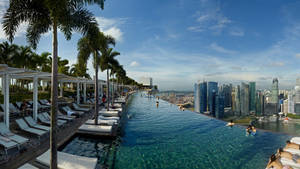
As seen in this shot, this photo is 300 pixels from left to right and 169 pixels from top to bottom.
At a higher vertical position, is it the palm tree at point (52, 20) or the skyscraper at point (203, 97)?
the palm tree at point (52, 20)

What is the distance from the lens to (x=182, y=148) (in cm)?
712

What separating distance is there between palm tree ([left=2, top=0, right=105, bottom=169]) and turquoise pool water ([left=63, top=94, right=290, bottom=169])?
2758mm

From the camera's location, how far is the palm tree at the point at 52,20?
3.92 metres

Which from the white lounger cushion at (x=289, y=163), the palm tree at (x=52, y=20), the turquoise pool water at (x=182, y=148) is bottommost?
the turquoise pool water at (x=182, y=148)

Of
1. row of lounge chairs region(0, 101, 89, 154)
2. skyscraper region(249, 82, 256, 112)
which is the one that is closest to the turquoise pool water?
row of lounge chairs region(0, 101, 89, 154)

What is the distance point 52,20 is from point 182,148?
723 centimetres

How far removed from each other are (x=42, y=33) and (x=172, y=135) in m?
8.16

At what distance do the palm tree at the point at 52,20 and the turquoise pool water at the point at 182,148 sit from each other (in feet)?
→ 9.05

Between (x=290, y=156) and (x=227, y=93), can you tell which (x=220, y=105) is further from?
(x=290, y=156)

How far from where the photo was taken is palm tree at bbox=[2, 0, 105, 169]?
12.9 ft

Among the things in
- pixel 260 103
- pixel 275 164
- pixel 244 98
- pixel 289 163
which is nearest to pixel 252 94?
pixel 244 98

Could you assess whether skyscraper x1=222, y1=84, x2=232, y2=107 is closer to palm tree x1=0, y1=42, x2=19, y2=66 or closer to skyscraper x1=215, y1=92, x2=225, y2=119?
skyscraper x1=215, y1=92, x2=225, y2=119

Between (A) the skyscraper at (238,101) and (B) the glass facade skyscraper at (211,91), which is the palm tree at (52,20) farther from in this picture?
(B) the glass facade skyscraper at (211,91)

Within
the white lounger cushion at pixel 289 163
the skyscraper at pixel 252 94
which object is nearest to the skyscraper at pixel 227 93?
the skyscraper at pixel 252 94
